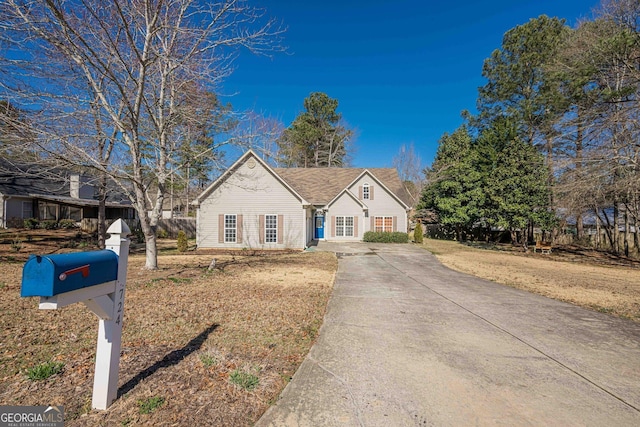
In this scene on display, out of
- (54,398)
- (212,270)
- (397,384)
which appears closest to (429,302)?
(397,384)

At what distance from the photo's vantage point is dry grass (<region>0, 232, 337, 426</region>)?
291 cm

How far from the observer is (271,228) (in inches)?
752

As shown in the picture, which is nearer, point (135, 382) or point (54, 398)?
point (54, 398)

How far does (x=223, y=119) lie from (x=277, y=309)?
6127 millimetres

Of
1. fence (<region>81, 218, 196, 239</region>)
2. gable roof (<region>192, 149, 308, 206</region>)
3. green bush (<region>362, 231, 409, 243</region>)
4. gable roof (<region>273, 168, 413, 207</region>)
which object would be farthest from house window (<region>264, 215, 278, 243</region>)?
fence (<region>81, 218, 196, 239</region>)

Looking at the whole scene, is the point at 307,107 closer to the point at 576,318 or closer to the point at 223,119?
the point at 223,119

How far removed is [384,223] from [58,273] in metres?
24.1

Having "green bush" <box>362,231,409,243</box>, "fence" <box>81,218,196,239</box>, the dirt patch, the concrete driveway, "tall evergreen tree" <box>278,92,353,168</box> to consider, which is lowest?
the dirt patch

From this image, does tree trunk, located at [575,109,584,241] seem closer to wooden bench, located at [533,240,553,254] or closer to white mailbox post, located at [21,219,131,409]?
wooden bench, located at [533,240,553,254]

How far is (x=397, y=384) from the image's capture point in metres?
3.46

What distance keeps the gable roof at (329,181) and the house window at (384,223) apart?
76.2 inches

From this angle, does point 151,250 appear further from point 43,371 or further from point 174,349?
point 43,371

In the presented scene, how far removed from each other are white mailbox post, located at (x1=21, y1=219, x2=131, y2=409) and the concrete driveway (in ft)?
5.00

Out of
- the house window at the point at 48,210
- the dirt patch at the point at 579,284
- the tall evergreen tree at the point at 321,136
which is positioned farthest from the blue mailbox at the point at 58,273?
the tall evergreen tree at the point at 321,136
